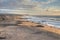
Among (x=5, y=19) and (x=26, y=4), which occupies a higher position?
(x=26, y=4)

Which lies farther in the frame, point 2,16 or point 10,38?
point 2,16

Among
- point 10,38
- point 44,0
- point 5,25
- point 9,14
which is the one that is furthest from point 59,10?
point 10,38

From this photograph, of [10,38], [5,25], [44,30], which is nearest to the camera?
[10,38]

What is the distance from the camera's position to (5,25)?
3.15 metres

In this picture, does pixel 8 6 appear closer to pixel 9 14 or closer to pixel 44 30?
pixel 9 14

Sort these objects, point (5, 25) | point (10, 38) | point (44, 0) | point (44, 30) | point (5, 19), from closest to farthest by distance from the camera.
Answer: point (10, 38), point (44, 30), point (5, 25), point (5, 19), point (44, 0)

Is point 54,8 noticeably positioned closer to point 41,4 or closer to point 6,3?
point 41,4

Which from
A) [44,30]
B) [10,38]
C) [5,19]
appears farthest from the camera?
[5,19]

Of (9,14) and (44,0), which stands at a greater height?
(44,0)

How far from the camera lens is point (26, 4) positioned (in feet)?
13.6

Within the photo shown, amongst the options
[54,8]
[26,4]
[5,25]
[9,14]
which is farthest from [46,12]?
[5,25]

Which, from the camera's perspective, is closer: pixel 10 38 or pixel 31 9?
pixel 10 38

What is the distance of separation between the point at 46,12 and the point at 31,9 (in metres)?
0.40

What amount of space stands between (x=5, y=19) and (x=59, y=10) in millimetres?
1393
